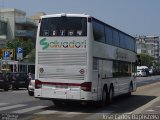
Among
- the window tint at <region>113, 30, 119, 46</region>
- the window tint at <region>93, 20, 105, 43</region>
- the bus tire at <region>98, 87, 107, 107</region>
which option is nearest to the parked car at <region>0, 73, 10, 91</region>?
the window tint at <region>113, 30, 119, 46</region>

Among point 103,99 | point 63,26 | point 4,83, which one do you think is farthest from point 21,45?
point 63,26

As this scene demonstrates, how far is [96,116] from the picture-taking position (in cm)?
1569

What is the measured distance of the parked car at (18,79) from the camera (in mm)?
36188

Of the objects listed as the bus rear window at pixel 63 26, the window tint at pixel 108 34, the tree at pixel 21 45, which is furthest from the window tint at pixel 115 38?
the tree at pixel 21 45

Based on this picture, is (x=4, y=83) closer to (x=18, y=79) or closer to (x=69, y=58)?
(x=18, y=79)

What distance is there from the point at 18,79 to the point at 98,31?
19.0 meters

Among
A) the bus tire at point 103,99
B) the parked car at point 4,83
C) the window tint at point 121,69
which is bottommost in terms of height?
the bus tire at point 103,99

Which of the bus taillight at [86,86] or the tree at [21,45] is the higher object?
the tree at [21,45]

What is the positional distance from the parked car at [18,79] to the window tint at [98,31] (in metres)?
17.8

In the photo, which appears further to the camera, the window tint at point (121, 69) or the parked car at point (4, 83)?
the parked car at point (4, 83)

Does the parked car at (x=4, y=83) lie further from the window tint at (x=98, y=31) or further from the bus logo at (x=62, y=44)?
the bus logo at (x=62, y=44)

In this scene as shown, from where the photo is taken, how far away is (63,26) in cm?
1805

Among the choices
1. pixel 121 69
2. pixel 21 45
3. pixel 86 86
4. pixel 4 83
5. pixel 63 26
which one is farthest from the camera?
pixel 21 45

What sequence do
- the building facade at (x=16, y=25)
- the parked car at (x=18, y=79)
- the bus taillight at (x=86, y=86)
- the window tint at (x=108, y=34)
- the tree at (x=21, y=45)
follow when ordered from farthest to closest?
1. the building facade at (x=16, y=25)
2. the tree at (x=21, y=45)
3. the parked car at (x=18, y=79)
4. the window tint at (x=108, y=34)
5. the bus taillight at (x=86, y=86)
